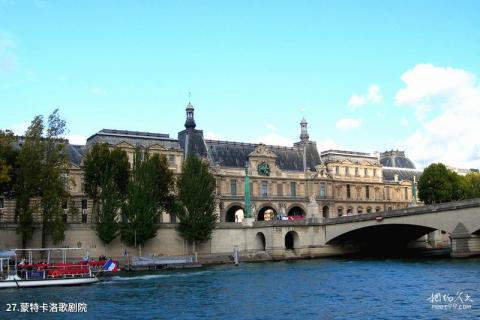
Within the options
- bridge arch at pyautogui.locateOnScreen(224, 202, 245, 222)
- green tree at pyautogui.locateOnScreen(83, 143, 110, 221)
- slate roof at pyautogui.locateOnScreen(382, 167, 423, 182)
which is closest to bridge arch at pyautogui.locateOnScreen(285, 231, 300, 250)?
bridge arch at pyautogui.locateOnScreen(224, 202, 245, 222)

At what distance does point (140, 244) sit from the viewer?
88562 millimetres

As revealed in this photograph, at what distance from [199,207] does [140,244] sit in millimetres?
10210

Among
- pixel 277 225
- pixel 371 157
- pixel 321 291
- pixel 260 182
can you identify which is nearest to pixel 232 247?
pixel 277 225

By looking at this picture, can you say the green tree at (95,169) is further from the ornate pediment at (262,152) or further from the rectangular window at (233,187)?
the ornate pediment at (262,152)

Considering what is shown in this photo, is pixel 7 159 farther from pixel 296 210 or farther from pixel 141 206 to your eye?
pixel 296 210

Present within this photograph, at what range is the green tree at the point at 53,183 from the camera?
77.2 metres

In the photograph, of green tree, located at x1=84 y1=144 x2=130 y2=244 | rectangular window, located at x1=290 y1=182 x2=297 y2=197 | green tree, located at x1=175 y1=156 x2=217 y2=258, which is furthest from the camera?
rectangular window, located at x1=290 y1=182 x2=297 y2=197

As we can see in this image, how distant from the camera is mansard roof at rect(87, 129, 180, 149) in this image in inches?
4199

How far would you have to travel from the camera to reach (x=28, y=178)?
252 feet

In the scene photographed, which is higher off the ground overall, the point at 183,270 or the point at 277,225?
the point at 277,225

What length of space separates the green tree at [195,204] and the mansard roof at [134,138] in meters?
15.5

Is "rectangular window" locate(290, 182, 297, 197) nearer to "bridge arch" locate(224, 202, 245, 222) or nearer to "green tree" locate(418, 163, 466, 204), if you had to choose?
"bridge arch" locate(224, 202, 245, 222)

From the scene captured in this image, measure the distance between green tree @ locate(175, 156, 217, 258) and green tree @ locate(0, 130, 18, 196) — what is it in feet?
78.8

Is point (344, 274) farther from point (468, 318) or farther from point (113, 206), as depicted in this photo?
point (113, 206)
